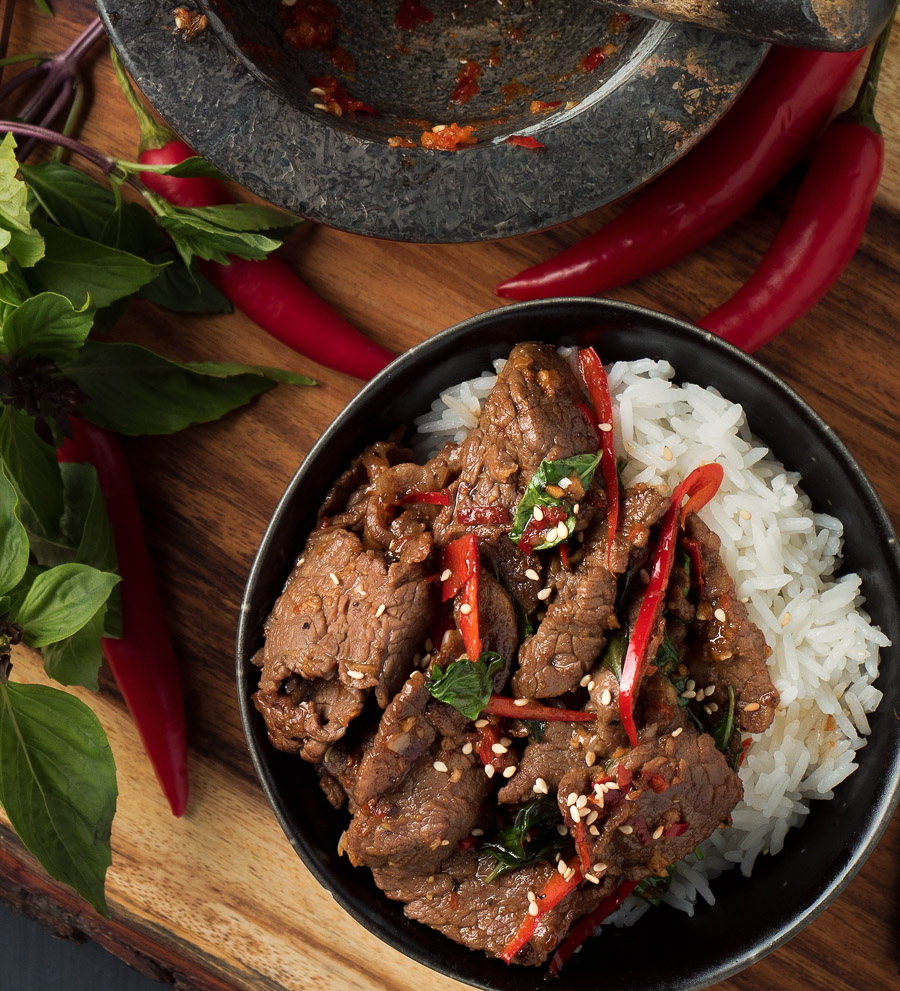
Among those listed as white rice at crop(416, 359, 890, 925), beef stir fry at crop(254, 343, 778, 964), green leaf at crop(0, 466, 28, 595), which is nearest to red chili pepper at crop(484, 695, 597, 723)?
beef stir fry at crop(254, 343, 778, 964)

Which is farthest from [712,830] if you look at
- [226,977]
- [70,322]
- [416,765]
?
[70,322]

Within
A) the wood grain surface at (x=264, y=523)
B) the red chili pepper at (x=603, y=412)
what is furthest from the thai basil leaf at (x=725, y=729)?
the wood grain surface at (x=264, y=523)

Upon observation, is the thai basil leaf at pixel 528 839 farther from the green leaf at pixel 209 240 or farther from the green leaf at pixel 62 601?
the green leaf at pixel 209 240

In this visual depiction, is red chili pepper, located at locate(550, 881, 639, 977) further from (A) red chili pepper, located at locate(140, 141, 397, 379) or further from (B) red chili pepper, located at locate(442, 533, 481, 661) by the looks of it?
(A) red chili pepper, located at locate(140, 141, 397, 379)

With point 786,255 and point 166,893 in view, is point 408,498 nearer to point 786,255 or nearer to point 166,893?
point 786,255

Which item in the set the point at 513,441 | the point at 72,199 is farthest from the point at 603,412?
the point at 72,199

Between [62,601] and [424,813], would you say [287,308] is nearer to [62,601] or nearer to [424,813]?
[62,601]
